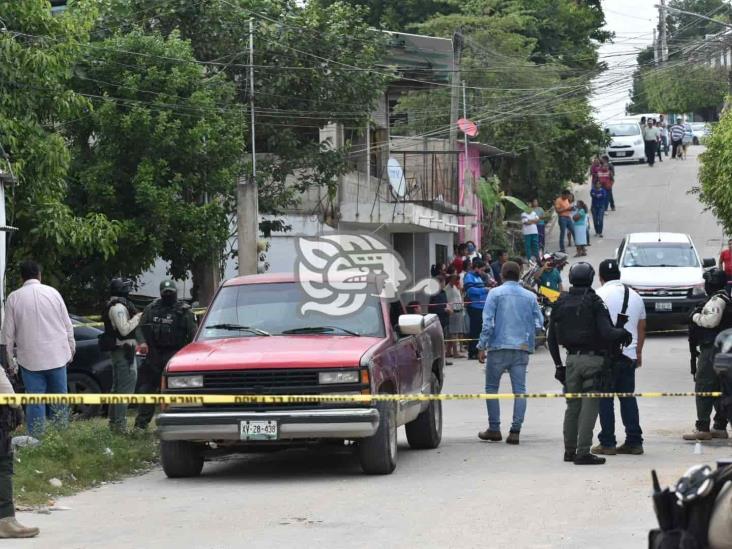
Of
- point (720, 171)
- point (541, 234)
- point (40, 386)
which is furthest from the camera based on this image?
point (541, 234)

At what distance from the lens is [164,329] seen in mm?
14148

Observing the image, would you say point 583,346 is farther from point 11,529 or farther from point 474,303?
point 474,303

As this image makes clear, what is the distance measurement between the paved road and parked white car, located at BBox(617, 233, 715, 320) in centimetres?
1017

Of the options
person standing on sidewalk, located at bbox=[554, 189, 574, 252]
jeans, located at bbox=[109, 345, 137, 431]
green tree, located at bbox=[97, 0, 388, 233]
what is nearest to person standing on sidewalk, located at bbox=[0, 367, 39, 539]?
jeans, located at bbox=[109, 345, 137, 431]

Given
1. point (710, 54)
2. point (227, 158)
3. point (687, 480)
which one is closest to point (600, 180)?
point (710, 54)

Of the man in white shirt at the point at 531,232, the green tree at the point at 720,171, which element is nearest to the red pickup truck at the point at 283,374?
the green tree at the point at 720,171

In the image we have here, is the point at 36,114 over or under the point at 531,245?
over

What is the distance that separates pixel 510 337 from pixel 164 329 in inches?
140

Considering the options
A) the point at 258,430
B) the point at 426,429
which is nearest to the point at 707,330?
the point at 426,429

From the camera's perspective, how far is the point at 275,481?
1175 cm

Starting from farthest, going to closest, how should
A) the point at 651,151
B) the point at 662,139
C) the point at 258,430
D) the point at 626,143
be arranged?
the point at 662,139, the point at 626,143, the point at 651,151, the point at 258,430

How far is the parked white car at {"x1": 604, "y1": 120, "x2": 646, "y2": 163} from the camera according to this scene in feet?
195

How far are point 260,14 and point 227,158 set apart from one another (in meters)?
4.73

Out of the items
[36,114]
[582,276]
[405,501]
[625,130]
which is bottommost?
[405,501]
